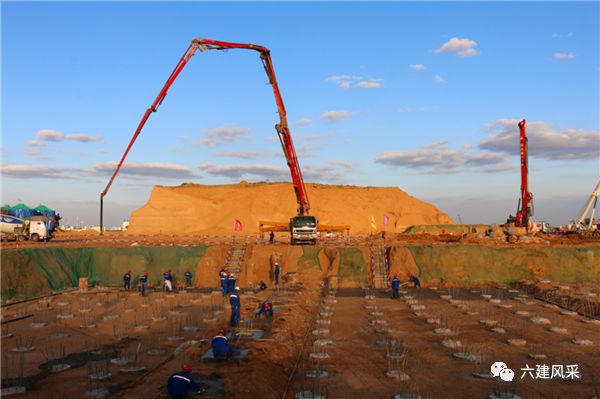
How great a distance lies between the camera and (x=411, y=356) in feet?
51.1

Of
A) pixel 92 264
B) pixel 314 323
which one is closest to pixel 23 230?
pixel 92 264

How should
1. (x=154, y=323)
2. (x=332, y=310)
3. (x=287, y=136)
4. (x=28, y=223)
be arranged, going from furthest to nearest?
1. (x=28, y=223)
2. (x=287, y=136)
3. (x=332, y=310)
4. (x=154, y=323)

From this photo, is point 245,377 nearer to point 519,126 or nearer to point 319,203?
point 519,126

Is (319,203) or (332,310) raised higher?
(319,203)

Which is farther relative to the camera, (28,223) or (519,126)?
(519,126)

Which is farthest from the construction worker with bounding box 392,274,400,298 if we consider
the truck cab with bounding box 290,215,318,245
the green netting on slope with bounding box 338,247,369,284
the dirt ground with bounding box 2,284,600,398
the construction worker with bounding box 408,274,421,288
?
the truck cab with bounding box 290,215,318,245

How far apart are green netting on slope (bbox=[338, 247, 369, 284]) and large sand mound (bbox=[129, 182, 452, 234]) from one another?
4464 cm

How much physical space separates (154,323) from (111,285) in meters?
14.3

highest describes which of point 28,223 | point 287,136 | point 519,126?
point 519,126

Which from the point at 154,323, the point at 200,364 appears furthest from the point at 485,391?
the point at 154,323

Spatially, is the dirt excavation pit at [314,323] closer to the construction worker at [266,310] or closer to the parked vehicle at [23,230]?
the construction worker at [266,310]

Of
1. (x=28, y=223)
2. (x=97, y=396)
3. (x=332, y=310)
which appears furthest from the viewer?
(x=28, y=223)

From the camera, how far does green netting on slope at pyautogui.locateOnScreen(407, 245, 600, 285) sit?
33.6m

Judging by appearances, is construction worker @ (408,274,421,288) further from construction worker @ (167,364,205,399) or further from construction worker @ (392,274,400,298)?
construction worker @ (167,364,205,399)
